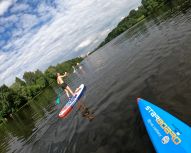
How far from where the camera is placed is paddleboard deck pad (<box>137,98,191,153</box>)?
7.97 meters

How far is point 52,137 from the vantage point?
66.3 ft

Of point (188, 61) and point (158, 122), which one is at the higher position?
point (158, 122)

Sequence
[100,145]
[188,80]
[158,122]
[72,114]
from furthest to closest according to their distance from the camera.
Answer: [72,114]
[188,80]
[100,145]
[158,122]

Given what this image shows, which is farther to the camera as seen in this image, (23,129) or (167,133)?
(23,129)

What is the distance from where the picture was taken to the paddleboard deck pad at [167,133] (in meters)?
7.97

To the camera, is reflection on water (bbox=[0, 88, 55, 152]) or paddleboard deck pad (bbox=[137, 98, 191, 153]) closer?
paddleboard deck pad (bbox=[137, 98, 191, 153])

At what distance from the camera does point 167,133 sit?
8.77m

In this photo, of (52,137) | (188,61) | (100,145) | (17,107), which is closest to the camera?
(100,145)

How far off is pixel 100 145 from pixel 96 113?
5.78m

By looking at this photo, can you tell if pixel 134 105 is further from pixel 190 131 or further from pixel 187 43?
pixel 187 43

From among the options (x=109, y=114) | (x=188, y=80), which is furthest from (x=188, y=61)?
(x=109, y=114)

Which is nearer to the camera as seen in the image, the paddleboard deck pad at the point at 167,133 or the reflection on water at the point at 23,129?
the paddleboard deck pad at the point at 167,133

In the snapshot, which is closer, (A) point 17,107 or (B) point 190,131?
(B) point 190,131

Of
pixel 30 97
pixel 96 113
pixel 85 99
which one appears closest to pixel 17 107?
pixel 30 97
